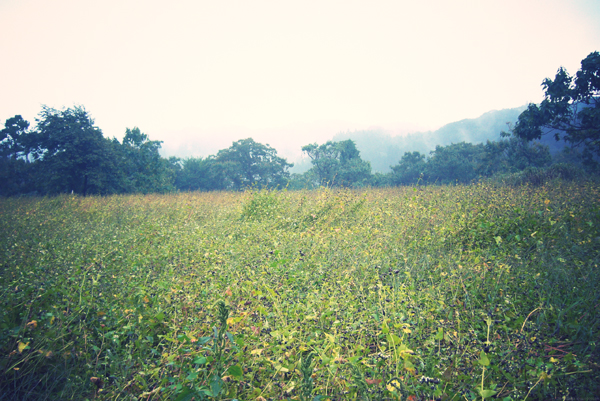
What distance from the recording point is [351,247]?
4.53 meters

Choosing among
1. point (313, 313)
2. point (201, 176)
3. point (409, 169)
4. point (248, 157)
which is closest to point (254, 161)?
point (248, 157)

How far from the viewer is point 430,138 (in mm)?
90000

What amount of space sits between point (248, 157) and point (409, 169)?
22043 millimetres

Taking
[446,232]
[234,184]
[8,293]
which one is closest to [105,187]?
[234,184]

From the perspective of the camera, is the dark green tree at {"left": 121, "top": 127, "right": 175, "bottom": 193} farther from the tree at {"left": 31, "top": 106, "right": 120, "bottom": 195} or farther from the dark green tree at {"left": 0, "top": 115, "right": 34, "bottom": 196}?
the dark green tree at {"left": 0, "top": 115, "right": 34, "bottom": 196}

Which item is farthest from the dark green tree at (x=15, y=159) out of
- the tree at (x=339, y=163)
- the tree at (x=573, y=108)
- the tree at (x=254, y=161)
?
the tree at (x=573, y=108)

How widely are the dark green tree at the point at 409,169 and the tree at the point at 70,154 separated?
1119 inches

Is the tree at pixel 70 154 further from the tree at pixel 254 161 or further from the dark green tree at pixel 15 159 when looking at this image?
the tree at pixel 254 161

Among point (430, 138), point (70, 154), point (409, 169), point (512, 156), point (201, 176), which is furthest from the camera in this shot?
point (430, 138)

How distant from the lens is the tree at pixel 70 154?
17953mm

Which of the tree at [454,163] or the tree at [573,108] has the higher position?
the tree at [573,108]

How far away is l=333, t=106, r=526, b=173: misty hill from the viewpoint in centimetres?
6909

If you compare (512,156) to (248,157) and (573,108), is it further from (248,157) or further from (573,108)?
(248,157)

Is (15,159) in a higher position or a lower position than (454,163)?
higher
